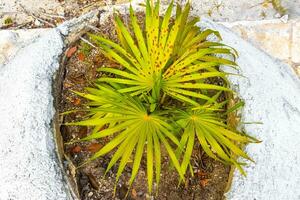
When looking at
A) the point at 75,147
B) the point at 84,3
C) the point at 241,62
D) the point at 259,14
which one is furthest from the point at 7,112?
the point at 259,14

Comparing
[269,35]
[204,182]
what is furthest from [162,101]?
[269,35]

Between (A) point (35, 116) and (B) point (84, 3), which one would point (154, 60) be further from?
(B) point (84, 3)

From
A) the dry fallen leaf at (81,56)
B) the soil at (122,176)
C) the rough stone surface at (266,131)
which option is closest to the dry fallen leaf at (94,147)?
the soil at (122,176)

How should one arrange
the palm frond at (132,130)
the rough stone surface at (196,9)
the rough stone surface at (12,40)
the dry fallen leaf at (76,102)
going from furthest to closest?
the rough stone surface at (196,9) → the rough stone surface at (12,40) → the dry fallen leaf at (76,102) → the palm frond at (132,130)

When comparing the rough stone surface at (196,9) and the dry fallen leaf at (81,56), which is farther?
the rough stone surface at (196,9)

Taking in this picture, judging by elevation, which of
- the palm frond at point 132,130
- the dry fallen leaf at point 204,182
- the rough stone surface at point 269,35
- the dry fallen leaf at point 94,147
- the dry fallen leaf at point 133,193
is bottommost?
the dry fallen leaf at point 133,193

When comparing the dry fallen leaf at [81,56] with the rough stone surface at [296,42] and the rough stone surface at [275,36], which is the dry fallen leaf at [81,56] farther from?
the rough stone surface at [296,42]
